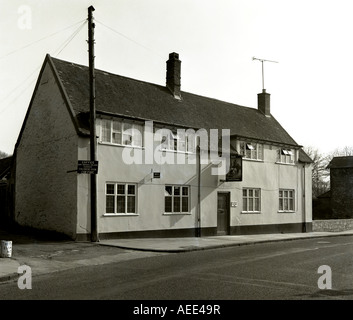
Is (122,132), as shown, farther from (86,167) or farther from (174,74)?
(174,74)

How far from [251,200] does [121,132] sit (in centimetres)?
1083

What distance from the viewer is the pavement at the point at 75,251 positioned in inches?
508

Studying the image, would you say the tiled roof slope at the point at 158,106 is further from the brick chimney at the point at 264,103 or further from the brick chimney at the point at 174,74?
the brick chimney at the point at 264,103

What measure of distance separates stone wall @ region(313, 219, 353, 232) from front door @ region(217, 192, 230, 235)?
1049 centimetres

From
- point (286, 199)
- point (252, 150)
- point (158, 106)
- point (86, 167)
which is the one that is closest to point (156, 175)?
point (158, 106)

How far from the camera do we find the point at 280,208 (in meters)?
29.8

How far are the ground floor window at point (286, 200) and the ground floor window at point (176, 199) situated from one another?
922 centimetres

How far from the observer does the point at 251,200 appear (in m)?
27.5

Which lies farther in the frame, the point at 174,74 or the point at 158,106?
the point at 174,74

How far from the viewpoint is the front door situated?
25.4 meters

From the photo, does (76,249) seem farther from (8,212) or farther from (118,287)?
(8,212)

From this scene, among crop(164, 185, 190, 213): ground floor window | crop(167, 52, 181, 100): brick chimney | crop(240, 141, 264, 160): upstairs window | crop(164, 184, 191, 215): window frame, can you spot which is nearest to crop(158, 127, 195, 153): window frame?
crop(164, 184, 191, 215): window frame
